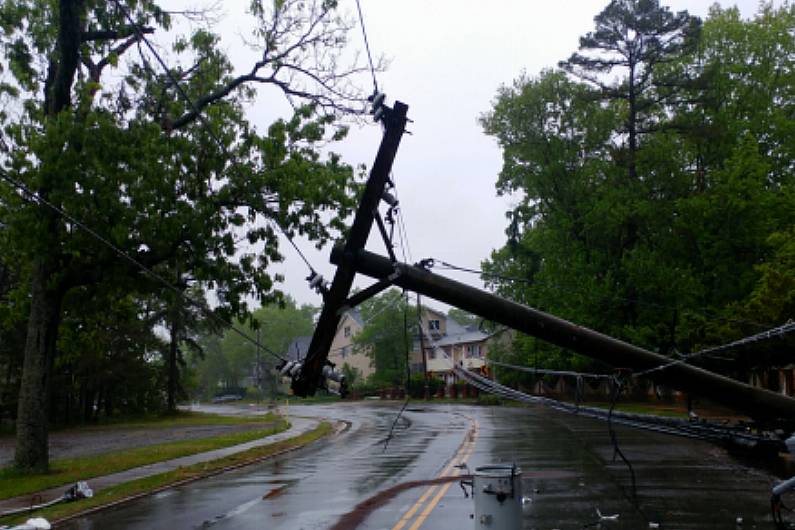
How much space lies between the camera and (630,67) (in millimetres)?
39500

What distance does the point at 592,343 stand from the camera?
822 centimetres

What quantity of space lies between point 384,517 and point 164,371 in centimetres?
4938

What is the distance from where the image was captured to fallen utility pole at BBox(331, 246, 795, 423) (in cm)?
794

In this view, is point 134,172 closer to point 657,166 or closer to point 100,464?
point 100,464

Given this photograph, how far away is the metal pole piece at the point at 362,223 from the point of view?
8844 millimetres

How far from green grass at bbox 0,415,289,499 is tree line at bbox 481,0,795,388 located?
16.4 m

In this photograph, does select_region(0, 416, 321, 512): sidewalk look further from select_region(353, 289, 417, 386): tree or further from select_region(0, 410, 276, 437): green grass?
select_region(353, 289, 417, 386): tree

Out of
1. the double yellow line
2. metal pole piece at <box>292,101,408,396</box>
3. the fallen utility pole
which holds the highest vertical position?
metal pole piece at <box>292,101,408,396</box>

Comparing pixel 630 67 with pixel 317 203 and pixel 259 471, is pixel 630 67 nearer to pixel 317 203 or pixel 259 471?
pixel 317 203

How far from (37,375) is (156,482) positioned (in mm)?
4268

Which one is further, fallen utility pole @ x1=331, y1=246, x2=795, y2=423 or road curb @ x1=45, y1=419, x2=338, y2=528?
road curb @ x1=45, y1=419, x2=338, y2=528

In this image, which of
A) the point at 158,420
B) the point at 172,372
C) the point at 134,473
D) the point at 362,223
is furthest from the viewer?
the point at 172,372

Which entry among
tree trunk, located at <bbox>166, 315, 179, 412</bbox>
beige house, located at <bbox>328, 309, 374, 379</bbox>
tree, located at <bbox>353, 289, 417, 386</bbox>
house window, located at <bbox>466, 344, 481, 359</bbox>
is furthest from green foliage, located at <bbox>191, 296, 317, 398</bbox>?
tree trunk, located at <bbox>166, 315, 179, 412</bbox>

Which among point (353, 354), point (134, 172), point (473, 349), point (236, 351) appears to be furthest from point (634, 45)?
point (236, 351)
